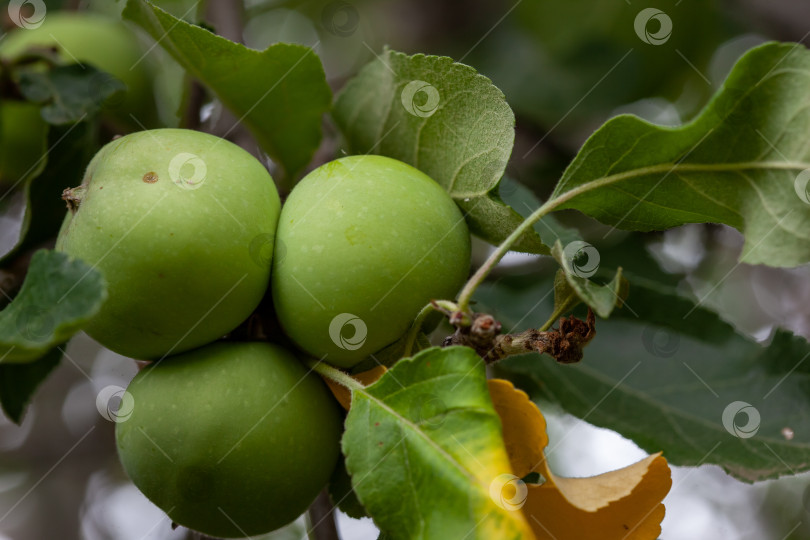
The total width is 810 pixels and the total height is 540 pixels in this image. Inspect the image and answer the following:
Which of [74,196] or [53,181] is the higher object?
[74,196]

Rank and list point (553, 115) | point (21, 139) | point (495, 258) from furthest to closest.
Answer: point (553, 115) → point (21, 139) → point (495, 258)

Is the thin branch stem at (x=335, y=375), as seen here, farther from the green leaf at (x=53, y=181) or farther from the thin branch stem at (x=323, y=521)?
the green leaf at (x=53, y=181)

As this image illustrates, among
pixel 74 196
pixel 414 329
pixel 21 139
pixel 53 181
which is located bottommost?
pixel 21 139

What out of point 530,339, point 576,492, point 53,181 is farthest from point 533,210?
point 53,181

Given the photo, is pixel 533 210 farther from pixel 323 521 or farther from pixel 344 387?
pixel 323 521

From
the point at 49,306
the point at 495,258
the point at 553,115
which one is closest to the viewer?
the point at 49,306

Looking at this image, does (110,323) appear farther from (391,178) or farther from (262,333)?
(391,178)
